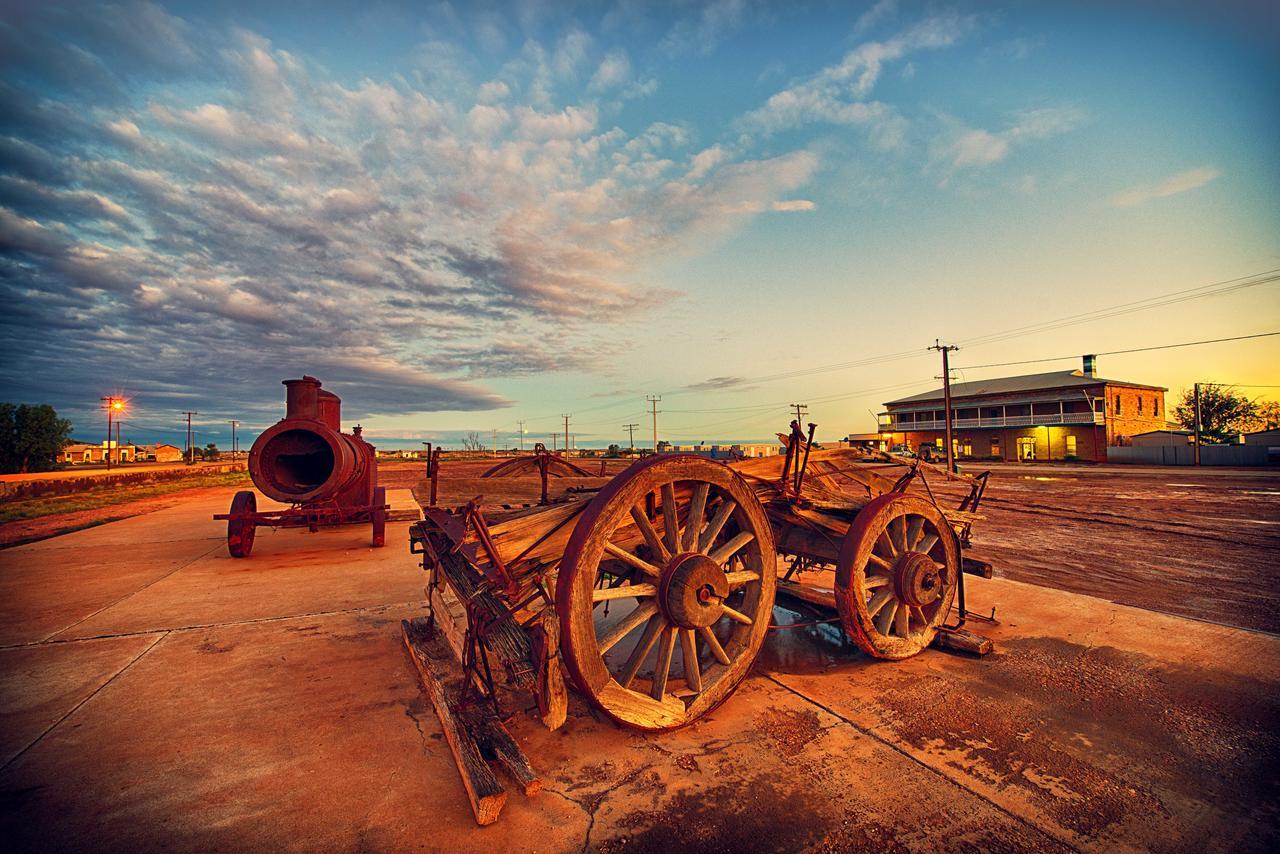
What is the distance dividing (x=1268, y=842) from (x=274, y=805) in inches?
177

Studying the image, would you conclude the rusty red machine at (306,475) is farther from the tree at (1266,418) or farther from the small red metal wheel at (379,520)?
the tree at (1266,418)

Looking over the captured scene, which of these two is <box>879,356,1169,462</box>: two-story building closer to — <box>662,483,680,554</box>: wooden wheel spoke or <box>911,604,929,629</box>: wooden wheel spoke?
<box>911,604,929,629</box>: wooden wheel spoke

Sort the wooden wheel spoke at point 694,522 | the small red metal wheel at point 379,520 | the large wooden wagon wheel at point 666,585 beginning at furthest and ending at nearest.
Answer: the small red metal wheel at point 379,520
the wooden wheel spoke at point 694,522
the large wooden wagon wheel at point 666,585

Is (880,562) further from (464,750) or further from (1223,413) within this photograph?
(1223,413)

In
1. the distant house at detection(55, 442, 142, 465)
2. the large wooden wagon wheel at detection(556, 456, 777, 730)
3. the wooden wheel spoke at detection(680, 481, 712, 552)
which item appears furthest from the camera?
the distant house at detection(55, 442, 142, 465)

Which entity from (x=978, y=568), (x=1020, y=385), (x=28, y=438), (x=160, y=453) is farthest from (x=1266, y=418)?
(x=160, y=453)

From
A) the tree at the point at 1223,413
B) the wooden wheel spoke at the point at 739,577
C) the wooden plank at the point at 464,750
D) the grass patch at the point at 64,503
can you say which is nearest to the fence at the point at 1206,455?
the tree at the point at 1223,413

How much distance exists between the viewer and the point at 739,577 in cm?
341

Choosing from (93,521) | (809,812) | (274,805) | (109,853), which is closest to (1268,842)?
(809,812)

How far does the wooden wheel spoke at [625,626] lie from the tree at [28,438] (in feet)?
244

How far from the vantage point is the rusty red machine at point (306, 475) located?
332 inches

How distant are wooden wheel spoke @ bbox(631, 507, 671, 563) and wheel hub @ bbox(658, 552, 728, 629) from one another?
0.24ft

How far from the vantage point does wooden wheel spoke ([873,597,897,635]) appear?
14.0ft

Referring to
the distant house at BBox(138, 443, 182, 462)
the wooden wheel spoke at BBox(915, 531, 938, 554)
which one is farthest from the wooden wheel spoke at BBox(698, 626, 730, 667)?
the distant house at BBox(138, 443, 182, 462)
